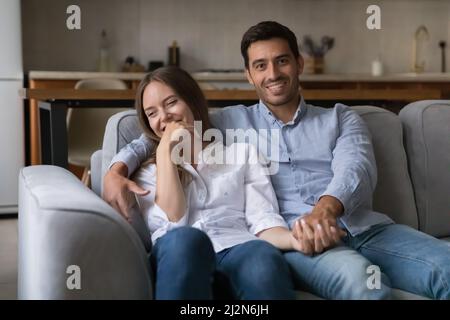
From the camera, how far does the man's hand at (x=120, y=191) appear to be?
1.67 metres

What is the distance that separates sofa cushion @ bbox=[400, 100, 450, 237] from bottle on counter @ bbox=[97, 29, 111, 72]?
354cm

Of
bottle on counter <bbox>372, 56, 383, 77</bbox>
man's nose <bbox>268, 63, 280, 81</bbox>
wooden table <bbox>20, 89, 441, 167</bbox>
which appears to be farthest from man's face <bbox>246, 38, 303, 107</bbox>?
bottle on counter <bbox>372, 56, 383, 77</bbox>

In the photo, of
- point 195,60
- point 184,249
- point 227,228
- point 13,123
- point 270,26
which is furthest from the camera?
point 195,60

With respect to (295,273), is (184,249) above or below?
above

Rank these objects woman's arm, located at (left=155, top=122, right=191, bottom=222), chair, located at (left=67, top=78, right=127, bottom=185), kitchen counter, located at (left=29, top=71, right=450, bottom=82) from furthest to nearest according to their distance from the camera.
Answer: kitchen counter, located at (left=29, top=71, right=450, bottom=82) < chair, located at (left=67, top=78, right=127, bottom=185) < woman's arm, located at (left=155, top=122, right=191, bottom=222)

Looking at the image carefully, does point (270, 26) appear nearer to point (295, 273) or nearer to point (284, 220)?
point (284, 220)

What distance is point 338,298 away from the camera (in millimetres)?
1461

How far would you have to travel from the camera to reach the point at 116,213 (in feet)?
4.58

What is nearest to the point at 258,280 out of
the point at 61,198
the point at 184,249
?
the point at 184,249

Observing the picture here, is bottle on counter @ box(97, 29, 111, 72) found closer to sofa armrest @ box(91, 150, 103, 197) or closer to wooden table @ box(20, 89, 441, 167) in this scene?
wooden table @ box(20, 89, 441, 167)

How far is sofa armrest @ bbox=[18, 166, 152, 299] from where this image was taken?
52.1 inches

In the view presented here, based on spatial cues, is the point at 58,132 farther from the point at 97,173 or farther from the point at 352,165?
the point at 352,165

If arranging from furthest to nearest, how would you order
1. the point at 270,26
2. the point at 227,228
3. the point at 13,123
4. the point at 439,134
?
the point at 13,123, the point at 439,134, the point at 270,26, the point at 227,228

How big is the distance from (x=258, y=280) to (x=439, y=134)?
0.97 m
